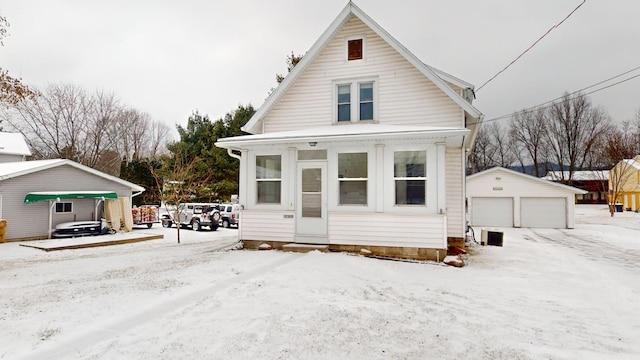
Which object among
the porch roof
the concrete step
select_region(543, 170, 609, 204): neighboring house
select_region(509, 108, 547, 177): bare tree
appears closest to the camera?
the porch roof

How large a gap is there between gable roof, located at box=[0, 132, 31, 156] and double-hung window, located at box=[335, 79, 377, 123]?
26059mm

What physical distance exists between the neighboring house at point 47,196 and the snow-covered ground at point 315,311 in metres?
9.00

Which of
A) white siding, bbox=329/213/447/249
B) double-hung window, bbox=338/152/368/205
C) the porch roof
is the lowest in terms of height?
white siding, bbox=329/213/447/249

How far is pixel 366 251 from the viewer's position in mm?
8953

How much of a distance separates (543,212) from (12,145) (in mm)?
38702

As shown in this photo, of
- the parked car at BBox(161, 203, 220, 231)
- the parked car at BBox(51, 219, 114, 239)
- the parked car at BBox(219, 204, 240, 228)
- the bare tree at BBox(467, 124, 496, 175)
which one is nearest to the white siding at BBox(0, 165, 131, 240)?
the parked car at BBox(51, 219, 114, 239)

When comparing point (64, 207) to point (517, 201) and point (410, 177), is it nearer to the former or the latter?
point (410, 177)

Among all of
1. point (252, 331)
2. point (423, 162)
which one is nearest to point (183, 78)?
point (423, 162)

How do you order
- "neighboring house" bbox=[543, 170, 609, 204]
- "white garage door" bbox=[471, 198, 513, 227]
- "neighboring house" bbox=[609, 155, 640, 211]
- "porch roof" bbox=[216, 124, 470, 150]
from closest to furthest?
"porch roof" bbox=[216, 124, 470, 150], "white garage door" bbox=[471, 198, 513, 227], "neighboring house" bbox=[609, 155, 640, 211], "neighboring house" bbox=[543, 170, 609, 204]

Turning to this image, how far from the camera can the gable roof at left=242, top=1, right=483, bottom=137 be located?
10023mm

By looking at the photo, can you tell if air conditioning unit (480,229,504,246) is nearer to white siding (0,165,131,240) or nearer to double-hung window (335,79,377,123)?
double-hung window (335,79,377,123)

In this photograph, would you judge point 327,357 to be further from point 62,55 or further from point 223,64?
point 62,55

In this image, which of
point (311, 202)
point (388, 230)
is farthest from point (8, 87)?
point (388, 230)

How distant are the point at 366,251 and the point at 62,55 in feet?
112
